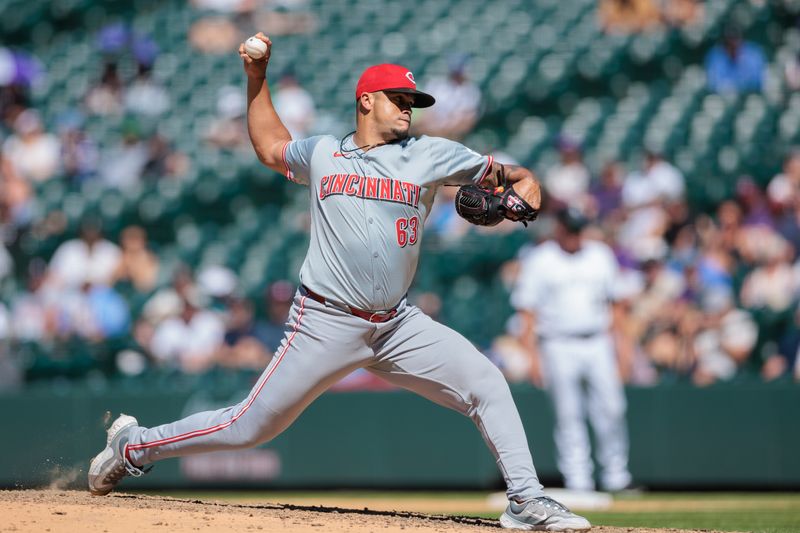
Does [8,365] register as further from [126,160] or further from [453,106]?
[453,106]

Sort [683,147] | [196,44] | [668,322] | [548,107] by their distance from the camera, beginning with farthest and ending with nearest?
[196,44]
[548,107]
[683,147]
[668,322]

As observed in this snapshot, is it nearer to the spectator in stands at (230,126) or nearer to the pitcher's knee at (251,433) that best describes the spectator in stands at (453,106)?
the spectator in stands at (230,126)

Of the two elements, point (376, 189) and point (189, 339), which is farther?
point (189, 339)

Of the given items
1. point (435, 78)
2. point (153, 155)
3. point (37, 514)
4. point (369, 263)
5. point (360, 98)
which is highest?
point (435, 78)

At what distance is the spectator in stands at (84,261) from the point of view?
9.91 m

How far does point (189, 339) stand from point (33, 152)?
11.2ft

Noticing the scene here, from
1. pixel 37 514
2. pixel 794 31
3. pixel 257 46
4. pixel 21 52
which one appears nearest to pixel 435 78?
pixel 794 31

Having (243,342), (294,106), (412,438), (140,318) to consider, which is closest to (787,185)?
(412,438)

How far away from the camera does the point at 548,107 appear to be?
12.2 m

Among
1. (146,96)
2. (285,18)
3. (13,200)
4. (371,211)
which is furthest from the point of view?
(285,18)

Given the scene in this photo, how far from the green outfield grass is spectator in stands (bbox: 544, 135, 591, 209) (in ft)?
9.72

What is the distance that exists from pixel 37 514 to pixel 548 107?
8.62 m

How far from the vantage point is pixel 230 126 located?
38.8ft

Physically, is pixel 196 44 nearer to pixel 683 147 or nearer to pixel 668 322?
pixel 683 147
